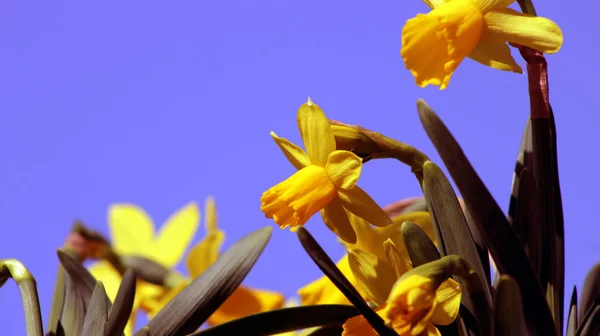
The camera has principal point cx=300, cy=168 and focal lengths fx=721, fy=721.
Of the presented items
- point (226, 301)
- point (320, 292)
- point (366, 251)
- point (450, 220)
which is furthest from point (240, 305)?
point (450, 220)

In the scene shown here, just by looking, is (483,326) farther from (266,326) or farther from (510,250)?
(266,326)

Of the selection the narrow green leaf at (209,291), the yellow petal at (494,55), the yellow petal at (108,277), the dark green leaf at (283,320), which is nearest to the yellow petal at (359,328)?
the dark green leaf at (283,320)

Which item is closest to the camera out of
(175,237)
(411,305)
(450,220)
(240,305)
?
(411,305)

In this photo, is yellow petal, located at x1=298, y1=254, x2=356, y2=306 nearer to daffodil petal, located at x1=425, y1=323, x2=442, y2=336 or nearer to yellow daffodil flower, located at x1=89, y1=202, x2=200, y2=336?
daffodil petal, located at x1=425, y1=323, x2=442, y2=336

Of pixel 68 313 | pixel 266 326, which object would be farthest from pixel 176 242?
pixel 266 326

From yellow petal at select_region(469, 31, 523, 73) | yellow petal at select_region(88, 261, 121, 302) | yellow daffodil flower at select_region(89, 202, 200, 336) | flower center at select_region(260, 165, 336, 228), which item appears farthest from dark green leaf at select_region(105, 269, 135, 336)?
yellow daffodil flower at select_region(89, 202, 200, 336)

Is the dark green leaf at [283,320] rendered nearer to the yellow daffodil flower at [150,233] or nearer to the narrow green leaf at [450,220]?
the narrow green leaf at [450,220]

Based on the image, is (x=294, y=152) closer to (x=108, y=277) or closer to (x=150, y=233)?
(x=108, y=277)
